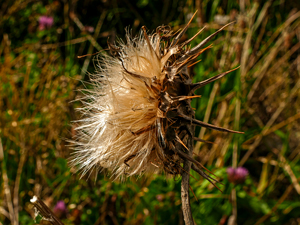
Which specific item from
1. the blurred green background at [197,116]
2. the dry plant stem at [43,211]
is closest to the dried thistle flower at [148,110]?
the dry plant stem at [43,211]

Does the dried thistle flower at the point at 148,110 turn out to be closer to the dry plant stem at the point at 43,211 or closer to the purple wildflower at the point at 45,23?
the dry plant stem at the point at 43,211

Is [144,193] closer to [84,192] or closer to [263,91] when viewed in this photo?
[84,192]

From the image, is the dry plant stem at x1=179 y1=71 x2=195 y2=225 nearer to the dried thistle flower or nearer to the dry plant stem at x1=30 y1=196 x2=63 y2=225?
the dried thistle flower

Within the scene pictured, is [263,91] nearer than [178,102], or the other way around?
[178,102]

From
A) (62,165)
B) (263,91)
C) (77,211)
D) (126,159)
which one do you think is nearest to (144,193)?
(77,211)

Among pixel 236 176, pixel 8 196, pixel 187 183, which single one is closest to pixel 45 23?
pixel 8 196
